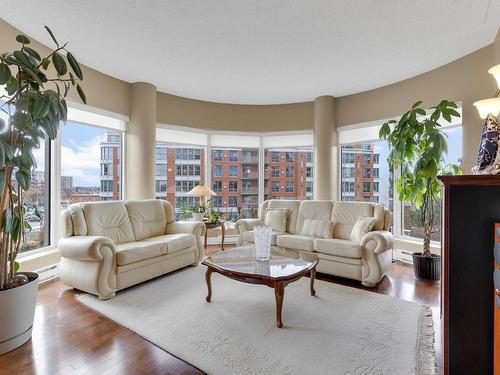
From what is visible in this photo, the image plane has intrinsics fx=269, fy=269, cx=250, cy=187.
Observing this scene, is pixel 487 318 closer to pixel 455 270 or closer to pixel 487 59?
pixel 455 270

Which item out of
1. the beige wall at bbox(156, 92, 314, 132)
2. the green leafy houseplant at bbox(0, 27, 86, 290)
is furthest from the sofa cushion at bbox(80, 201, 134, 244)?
the beige wall at bbox(156, 92, 314, 132)

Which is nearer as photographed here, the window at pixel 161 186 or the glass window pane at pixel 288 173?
the window at pixel 161 186

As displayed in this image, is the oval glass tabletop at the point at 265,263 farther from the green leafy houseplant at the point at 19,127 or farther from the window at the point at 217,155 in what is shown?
the window at the point at 217,155

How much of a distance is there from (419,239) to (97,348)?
434cm

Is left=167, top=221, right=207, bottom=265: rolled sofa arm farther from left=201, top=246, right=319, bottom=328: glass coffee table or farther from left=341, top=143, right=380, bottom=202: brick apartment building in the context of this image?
left=341, top=143, right=380, bottom=202: brick apartment building

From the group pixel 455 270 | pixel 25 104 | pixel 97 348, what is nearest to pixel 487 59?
pixel 455 270

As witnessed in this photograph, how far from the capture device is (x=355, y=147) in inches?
199

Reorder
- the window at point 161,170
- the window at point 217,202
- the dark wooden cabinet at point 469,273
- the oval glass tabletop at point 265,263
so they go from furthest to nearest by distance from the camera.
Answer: the window at point 217,202
the window at point 161,170
the oval glass tabletop at point 265,263
the dark wooden cabinet at point 469,273

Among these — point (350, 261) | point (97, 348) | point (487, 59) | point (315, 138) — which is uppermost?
point (487, 59)

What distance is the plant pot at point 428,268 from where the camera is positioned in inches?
131

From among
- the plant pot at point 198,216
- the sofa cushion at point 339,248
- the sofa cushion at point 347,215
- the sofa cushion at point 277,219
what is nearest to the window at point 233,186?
the plant pot at point 198,216

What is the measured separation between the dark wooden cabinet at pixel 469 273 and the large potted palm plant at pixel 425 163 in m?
2.14

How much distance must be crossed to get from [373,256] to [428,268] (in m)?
0.87

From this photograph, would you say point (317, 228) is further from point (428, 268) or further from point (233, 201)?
point (233, 201)
